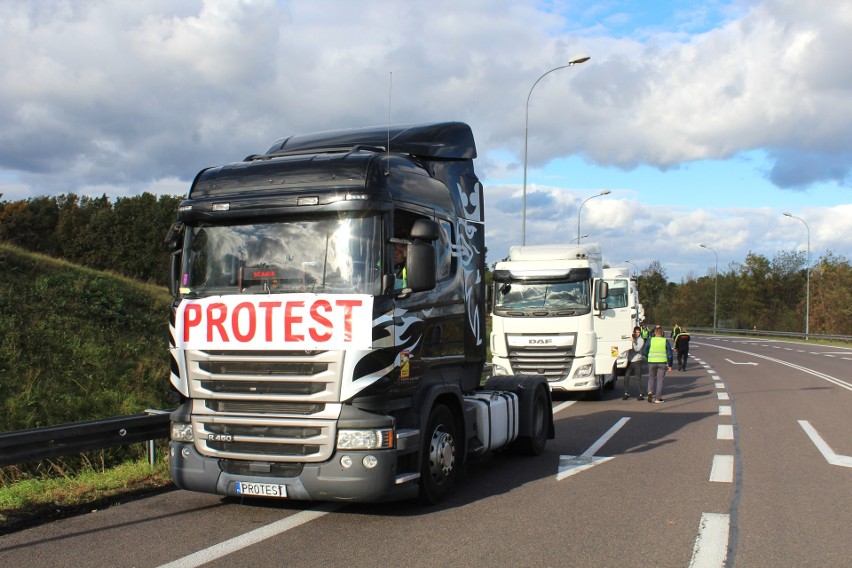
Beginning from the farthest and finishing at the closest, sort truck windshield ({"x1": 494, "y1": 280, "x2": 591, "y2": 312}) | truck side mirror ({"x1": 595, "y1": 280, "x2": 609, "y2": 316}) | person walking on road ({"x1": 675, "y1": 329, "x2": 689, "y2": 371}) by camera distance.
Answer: person walking on road ({"x1": 675, "y1": 329, "x2": 689, "y2": 371}) < truck side mirror ({"x1": 595, "y1": 280, "x2": 609, "y2": 316}) < truck windshield ({"x1": 494, "y1": 280, "x2": 591, "y2": 312})

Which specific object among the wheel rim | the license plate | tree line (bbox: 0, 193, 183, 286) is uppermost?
tree line (bbox: 0, 193, 183, 286)

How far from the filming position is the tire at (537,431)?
30.7ft

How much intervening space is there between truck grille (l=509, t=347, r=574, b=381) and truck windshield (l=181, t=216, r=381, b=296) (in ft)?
31.3

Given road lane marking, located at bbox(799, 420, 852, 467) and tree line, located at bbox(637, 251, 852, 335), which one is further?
tree line, located at bbox(637, 251, 852, 335)

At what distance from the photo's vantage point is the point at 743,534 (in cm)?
589

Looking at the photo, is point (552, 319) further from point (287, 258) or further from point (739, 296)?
point (739, 296)

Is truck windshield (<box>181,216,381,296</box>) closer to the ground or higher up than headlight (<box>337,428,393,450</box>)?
higher up

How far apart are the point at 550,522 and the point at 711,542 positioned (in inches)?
47.2

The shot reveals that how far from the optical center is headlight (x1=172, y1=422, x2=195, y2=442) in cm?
645

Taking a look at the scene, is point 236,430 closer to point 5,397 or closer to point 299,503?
point 299,503

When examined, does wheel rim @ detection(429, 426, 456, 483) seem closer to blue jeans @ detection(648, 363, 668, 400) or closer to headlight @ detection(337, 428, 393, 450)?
headlight @ detection(337, 428, 393, 450)

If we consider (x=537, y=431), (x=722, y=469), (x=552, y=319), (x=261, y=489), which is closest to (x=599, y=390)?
(x=552, y=319)

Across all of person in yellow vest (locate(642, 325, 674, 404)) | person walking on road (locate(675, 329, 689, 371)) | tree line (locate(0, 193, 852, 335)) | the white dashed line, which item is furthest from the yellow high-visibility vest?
tree line (locate(0, 193, 852, 335))

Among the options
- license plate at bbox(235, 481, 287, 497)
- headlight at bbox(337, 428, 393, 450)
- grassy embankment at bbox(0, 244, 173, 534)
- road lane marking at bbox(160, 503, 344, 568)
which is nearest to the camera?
road lane marking at bbox(160, 503, 344, 568)
